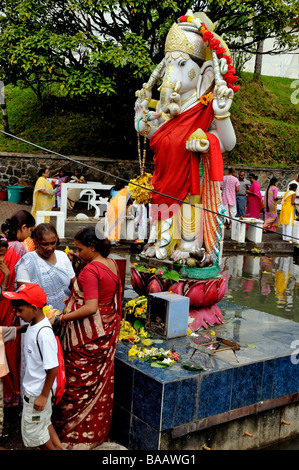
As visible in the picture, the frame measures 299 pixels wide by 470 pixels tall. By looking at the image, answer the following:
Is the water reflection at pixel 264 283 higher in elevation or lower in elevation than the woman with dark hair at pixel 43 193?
lower

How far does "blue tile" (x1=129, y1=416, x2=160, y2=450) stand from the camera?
3.56 meters

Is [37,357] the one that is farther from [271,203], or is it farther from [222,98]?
[271,203]

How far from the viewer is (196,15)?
5582 millimetres

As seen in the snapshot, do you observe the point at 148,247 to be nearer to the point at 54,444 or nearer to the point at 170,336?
the point at 170,336

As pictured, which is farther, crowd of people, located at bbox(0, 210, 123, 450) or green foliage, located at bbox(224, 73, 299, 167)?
green foliage, located at bbox(224, 73, 299, 167)

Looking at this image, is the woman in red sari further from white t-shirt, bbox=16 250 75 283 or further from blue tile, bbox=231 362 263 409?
blue tile, bbox=231 362 263 409

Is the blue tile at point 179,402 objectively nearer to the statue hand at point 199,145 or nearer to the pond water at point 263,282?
the statue hand at point 199,145

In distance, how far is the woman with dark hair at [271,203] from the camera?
14.2 metres

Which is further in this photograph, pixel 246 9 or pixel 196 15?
pixel 246 9

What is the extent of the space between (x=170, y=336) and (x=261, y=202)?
10.5m

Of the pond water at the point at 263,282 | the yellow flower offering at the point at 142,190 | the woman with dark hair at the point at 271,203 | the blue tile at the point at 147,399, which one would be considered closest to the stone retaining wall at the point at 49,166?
the woman with dark hair at the point at 271,203

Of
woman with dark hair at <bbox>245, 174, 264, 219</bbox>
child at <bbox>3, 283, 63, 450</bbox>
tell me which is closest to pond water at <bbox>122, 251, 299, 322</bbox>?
woman with dark hair at <bbox>245, 174, 264, 219</bbox>

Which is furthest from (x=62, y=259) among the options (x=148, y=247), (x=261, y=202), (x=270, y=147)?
(x=270, y=147)

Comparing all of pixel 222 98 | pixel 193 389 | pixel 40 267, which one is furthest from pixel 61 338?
pixel 222 98
